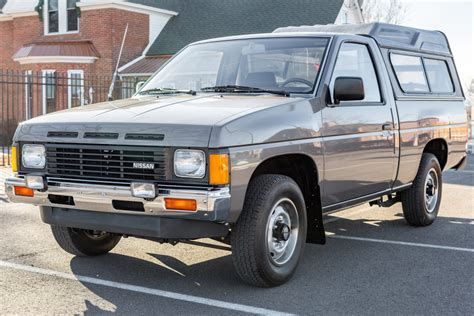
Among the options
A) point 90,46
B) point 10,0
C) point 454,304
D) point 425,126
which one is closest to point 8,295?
point 454,304

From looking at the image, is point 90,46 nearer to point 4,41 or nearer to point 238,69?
point 4,41

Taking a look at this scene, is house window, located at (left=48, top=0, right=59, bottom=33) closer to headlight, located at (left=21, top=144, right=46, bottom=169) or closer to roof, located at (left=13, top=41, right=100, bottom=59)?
roof, located at (left=13, top=41, right=100, bottom=59)

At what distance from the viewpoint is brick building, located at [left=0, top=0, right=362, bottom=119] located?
81.1ft

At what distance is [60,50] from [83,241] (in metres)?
20.6

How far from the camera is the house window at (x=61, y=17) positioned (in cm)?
2628

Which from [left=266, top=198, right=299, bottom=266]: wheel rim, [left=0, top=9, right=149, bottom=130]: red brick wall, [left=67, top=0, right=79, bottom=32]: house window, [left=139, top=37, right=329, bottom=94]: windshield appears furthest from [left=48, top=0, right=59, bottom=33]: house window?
[left=266, top=198, right=299, bottom=266]: wheel rim

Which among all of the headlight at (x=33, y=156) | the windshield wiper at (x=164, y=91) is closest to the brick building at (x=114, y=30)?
the windshield wiper at (x=164, y=91)

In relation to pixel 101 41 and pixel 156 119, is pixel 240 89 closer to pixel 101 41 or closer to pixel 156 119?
pixel 156 119

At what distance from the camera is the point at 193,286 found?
16.4 ft

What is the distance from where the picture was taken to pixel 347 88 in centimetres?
534

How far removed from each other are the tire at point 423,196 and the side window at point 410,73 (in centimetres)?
82

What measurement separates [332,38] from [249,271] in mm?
2402

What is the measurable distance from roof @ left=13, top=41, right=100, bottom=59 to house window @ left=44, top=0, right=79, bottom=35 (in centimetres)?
114

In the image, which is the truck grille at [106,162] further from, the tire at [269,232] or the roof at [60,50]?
the roof at [60,50]
